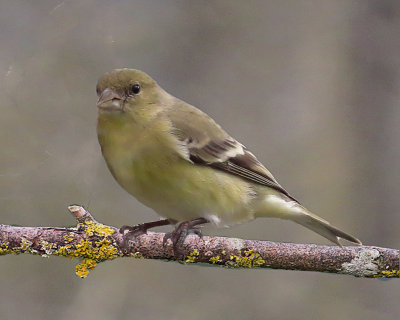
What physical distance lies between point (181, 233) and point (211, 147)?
540 mm

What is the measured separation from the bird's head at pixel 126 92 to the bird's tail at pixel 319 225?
997mm

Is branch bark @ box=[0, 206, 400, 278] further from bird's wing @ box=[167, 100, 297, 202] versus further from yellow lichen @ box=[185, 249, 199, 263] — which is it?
bird's wing @ box=[167, 100, 297, 202]

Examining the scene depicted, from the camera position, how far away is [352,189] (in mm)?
5094

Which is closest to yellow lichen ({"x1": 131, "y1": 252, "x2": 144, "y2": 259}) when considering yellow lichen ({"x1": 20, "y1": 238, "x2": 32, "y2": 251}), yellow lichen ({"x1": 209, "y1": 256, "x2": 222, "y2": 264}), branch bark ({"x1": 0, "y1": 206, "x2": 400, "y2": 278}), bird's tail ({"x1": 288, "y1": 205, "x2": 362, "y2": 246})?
branch bark ({"x1": 0, "y1": 206, "x2": 400, "y2": 278})

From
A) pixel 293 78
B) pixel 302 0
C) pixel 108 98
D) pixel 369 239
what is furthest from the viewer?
pixel 302 0

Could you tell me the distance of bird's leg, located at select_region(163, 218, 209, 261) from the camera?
3174 millimetres

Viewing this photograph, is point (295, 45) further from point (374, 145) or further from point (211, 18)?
point (374, 145)

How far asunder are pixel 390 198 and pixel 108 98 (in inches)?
105

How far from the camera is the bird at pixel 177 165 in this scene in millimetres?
3129

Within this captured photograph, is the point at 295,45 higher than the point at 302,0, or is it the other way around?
the point at 302,0

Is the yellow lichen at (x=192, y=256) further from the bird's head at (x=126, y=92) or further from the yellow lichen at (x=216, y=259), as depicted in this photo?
the bird's head at (x=126, y=92)

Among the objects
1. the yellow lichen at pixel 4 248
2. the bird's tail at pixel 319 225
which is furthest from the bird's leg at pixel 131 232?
the bird's tail at pixel 319 225

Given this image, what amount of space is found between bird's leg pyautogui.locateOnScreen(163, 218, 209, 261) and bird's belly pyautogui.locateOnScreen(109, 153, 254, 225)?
0.04 metres

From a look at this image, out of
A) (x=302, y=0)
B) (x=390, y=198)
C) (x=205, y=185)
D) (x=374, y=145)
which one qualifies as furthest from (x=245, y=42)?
(x=205, y=185)
